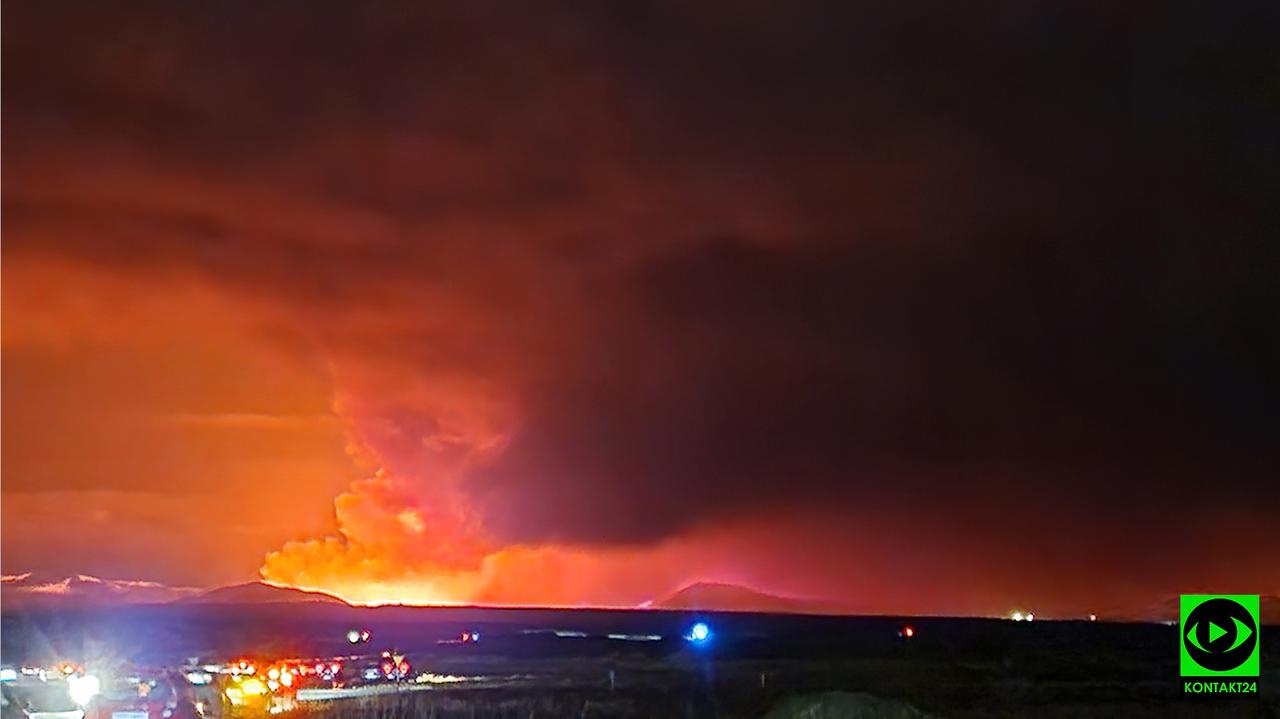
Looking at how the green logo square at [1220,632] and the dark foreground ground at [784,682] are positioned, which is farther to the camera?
the dark foreground ground at [784,682]

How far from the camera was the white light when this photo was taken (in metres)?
41.1

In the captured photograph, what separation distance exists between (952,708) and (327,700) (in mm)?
26835

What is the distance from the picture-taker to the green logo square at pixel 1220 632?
1494 inches

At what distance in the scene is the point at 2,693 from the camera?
4012 cm

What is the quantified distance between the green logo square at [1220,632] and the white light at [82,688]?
94.6ft

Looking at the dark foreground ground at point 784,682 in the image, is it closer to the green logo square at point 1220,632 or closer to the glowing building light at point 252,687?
the glowing building light at point 252,687

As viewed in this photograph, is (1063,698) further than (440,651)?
No

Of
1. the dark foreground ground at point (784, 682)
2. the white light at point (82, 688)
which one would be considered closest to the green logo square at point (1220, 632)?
the dark foreground ground at point (784, 682)

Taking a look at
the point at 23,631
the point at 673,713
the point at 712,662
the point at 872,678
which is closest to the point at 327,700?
the point at 673,713

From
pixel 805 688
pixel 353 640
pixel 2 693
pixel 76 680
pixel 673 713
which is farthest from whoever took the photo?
pixel 353 640

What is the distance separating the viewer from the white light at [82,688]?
41.1 m

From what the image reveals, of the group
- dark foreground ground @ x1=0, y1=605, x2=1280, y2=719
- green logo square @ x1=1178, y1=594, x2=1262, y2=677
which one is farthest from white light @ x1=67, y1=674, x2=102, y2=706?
green logo square @ x1=1178, y1=594, x2=1262, y2=677

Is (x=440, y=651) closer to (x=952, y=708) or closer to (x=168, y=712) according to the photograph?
(x=952, y=708)

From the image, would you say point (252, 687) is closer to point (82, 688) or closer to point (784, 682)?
point (82, 688)
